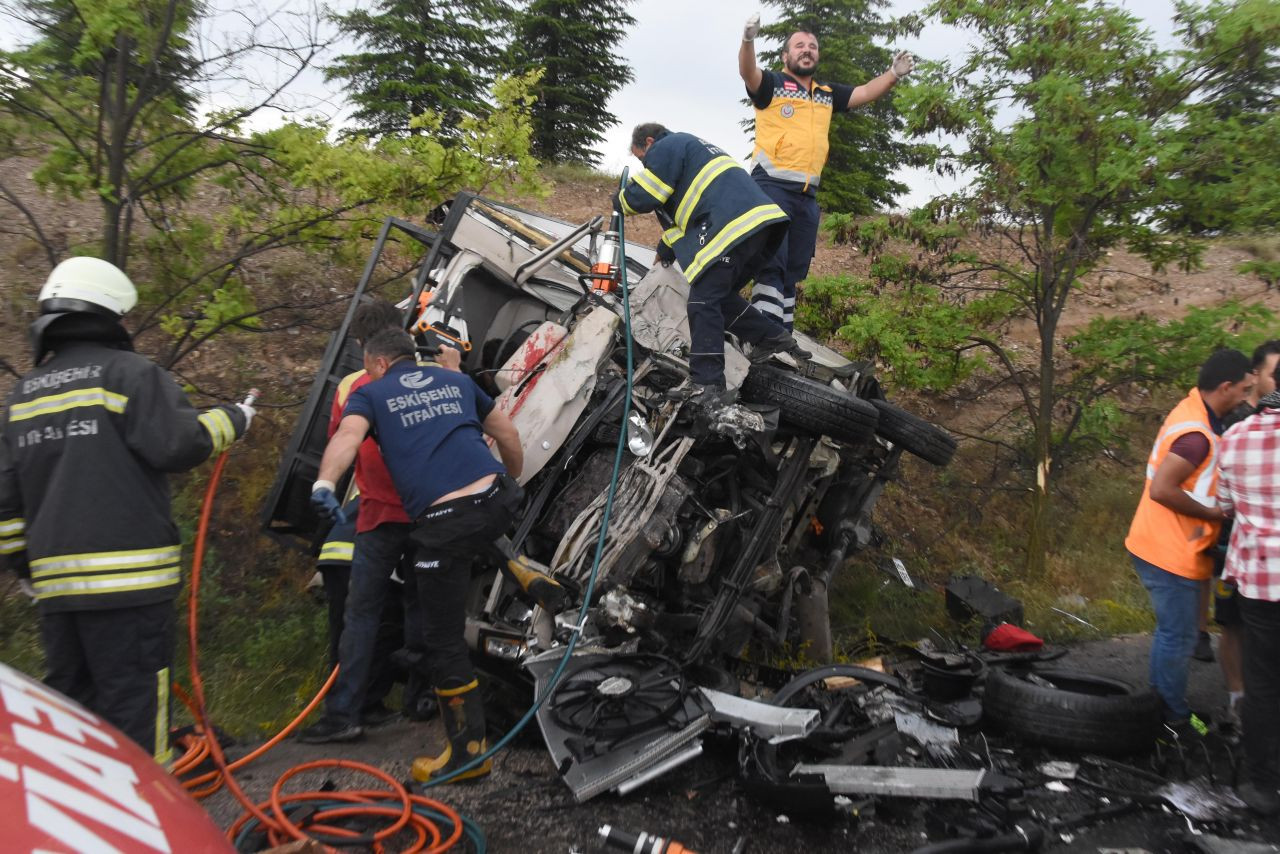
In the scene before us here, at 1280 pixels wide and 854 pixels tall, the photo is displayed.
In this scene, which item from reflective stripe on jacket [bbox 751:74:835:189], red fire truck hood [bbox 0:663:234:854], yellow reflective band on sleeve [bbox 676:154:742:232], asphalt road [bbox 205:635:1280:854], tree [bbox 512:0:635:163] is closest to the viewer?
red fire truck hood [bbox 0:663:234:854]

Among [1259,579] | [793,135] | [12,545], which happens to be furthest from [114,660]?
[793,135]

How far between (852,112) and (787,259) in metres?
9.98

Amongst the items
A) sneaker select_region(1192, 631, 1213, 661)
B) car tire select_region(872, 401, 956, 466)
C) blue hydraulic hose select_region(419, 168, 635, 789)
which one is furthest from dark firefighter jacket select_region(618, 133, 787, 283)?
sneaker select_region(1192, 631, 1213, 661)

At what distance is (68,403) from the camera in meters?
2.84

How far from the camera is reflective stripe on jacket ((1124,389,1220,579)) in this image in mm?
3836

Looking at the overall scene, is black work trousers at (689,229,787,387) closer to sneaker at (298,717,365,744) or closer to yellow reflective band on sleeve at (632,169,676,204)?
yellow reflective band on sleeve at (632,169,676,204)

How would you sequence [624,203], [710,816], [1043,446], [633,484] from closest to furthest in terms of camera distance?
[710,816] < [633,484] < [624,203] < [1043,446]

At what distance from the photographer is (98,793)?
125cm

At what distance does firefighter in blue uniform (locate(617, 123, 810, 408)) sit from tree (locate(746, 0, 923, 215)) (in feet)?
32.0

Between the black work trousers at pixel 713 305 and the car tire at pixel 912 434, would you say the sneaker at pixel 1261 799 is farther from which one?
the black work trousers at pixel 713 305

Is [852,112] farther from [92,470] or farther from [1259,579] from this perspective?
[92,470]

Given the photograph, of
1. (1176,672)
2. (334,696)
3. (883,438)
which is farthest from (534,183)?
(1176,672)

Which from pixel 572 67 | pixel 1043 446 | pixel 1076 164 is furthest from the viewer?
pixel 572 67

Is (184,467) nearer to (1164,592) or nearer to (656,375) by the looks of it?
(656,375)
